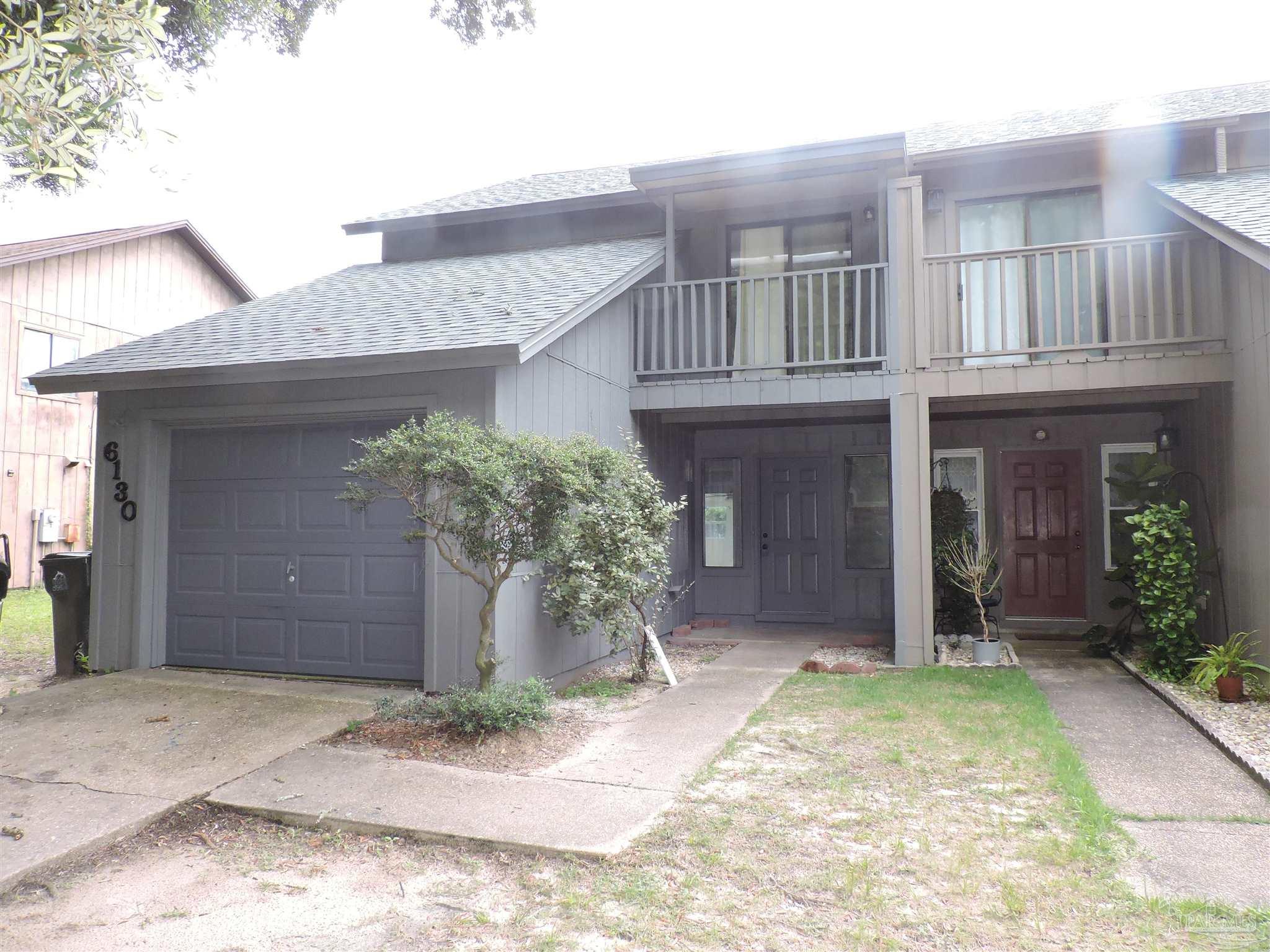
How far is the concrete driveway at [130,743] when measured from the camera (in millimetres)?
3758

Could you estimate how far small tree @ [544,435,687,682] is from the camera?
5.95 meters

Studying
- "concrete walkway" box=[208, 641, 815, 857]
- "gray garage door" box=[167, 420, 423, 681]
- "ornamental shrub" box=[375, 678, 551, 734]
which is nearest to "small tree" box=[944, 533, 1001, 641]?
"concrete walkway" box=[208, 641, 815, 857]

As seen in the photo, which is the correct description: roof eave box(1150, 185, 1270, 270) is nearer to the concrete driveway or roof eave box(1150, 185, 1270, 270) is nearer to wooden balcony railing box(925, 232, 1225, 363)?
wooden balcony railing box(925, 232, 1225, 363)

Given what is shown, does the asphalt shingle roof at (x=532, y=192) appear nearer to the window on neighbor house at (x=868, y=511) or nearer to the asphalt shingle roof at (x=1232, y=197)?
the window on neighbor house at (x=868, y=511)

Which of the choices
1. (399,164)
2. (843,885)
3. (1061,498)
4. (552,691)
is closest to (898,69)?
(1061,498)

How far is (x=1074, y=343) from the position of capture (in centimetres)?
733

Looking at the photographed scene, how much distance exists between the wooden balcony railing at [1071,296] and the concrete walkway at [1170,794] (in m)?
2.91

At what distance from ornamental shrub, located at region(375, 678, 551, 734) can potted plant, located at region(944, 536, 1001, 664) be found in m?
4.15

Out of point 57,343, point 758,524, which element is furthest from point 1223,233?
point 57,343

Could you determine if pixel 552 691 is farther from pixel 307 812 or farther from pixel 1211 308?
pixel 1211 308

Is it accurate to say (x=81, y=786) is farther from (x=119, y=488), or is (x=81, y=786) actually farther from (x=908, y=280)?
(x=908, y=280)

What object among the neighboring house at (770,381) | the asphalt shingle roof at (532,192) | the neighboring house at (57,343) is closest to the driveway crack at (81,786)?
the neighboring house at (770,381)

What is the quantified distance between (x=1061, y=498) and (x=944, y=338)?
125 inches

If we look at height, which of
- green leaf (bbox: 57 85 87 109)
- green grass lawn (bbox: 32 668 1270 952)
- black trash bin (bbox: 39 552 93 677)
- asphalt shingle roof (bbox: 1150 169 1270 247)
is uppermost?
asphalt shingle roof (bbox: 1150 169 1270 247)
